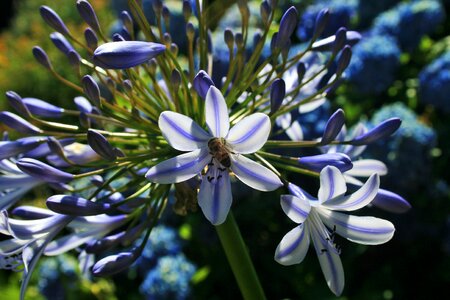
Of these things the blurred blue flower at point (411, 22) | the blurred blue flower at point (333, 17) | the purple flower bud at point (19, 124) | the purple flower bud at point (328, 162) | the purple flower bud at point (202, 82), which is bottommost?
the purple flower bud at point (328, 162)

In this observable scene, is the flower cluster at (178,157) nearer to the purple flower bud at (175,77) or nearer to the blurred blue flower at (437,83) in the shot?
the purple flower bud at (175,77)

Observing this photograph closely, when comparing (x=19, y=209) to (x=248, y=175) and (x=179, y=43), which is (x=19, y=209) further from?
(x=179, y=43)

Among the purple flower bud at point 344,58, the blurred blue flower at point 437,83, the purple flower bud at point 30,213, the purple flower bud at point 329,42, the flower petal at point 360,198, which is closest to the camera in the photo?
the flower petal at point 360,198

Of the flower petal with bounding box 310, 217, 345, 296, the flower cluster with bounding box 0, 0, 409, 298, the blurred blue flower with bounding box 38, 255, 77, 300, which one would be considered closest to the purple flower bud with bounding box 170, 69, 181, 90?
the flower cluster with bounding box 0, 0, 409, 298

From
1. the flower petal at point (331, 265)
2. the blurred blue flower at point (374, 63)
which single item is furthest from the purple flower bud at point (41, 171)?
the blurred blue flower at point (374, 63)

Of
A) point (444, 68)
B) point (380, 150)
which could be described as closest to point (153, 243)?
point (380, 150)

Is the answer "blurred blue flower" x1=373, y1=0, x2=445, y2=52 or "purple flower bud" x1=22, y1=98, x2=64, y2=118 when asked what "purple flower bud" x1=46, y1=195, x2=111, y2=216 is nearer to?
"purple flower bud" x1=22, y1=98, x2=64, y2=118
